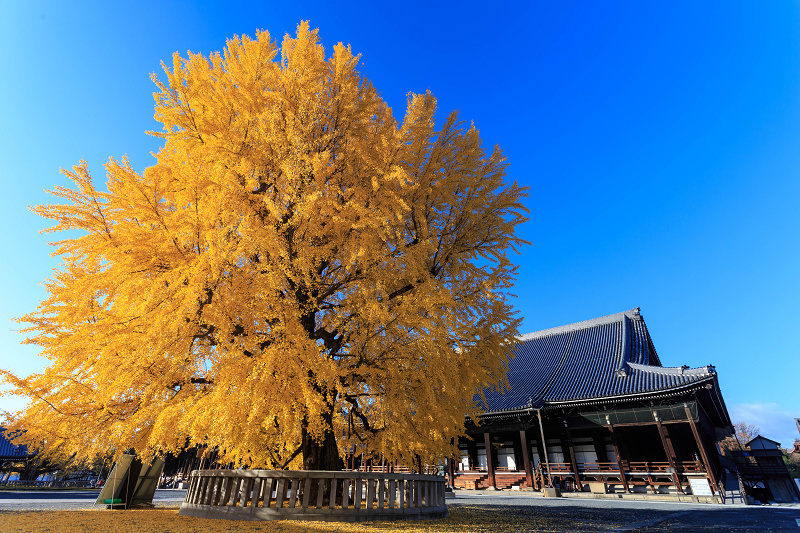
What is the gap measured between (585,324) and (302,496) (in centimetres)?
2708

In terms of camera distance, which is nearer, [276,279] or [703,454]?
[276,279]

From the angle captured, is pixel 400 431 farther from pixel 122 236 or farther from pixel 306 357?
pixel 122 236

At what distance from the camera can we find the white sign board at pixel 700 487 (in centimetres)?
1474

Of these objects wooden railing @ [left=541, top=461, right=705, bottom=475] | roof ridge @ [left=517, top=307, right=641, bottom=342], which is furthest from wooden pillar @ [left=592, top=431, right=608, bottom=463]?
roof ridge @ [left=517, top=307, right=641, bottom=342]

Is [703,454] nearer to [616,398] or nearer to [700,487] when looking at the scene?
[700,487]

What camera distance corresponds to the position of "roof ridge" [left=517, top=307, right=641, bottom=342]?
25875 millimetres

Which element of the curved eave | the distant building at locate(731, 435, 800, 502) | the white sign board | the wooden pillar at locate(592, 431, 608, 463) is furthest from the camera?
the wooden pillar at locate(592, 431, 608, 463)

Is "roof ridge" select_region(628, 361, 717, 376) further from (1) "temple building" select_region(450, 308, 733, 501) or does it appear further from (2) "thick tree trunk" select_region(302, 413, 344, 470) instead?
(2) "thick tree trunk" select_region(302, 413, 344, 470)

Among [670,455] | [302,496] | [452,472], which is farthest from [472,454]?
[302,496]

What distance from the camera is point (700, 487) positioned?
49.0ft

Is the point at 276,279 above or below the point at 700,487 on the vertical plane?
above

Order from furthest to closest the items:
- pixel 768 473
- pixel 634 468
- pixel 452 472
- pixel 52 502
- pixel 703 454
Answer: pixel 452 472
pixel 634 468
pixel 768 473
pixel 703 454
pixel 52 502

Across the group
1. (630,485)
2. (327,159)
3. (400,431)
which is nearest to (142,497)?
(400,431)

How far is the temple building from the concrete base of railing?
36.4 feet
